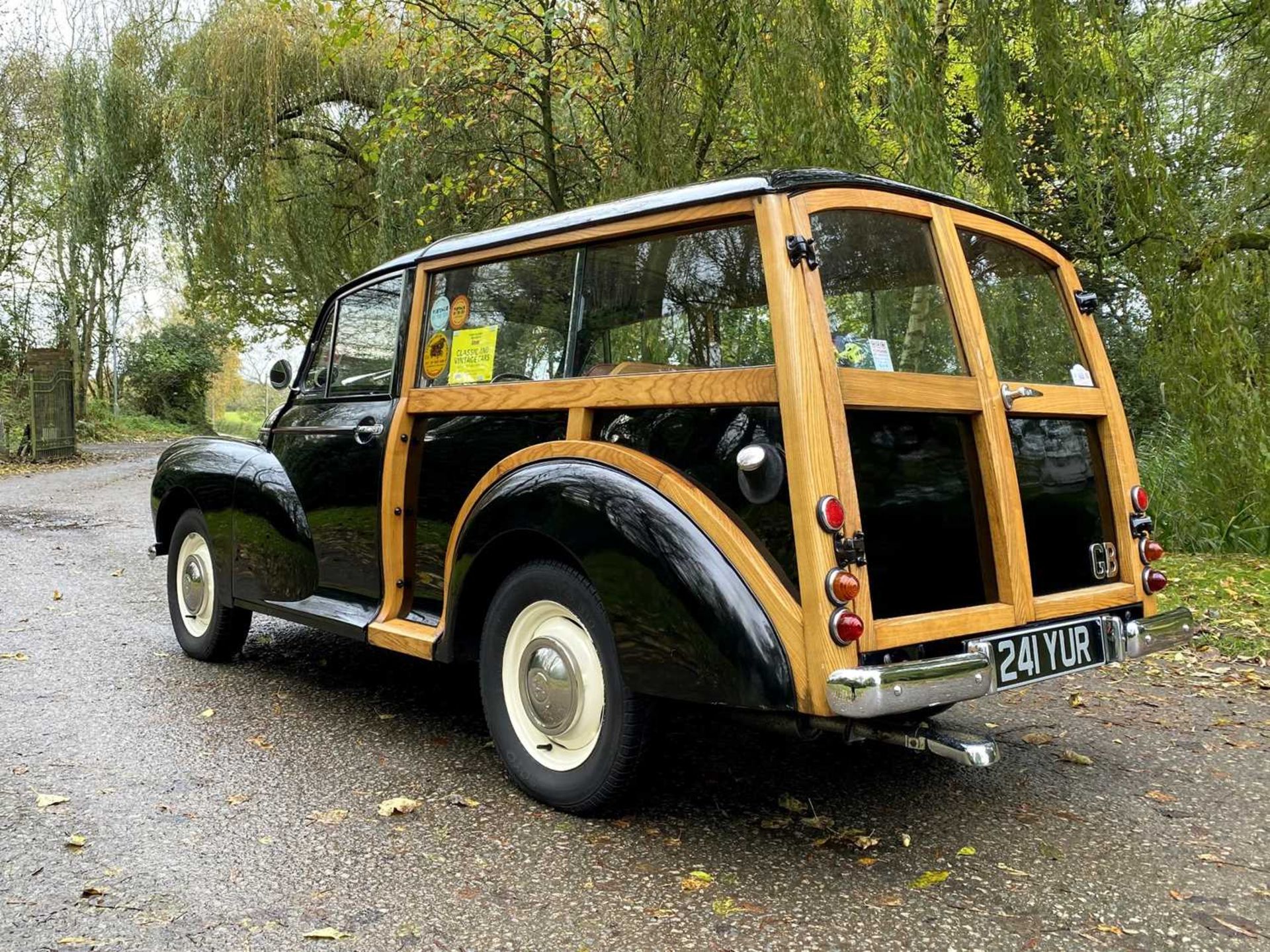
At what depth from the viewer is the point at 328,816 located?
324cm

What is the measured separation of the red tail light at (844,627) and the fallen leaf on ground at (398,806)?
1.58 m

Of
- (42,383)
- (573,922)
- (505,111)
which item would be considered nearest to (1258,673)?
(573,922)

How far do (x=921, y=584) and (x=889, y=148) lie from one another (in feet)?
22.4

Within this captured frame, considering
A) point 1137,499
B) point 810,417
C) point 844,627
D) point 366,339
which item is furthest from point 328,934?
point 1137,499

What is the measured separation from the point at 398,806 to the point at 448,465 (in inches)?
50.2

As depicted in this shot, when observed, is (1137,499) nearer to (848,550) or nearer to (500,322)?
(848,550)

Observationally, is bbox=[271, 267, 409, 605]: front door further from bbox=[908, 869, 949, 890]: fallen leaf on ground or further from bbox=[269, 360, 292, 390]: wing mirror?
bbox=[908, 869, 949, 890]: fallen leaf on ground

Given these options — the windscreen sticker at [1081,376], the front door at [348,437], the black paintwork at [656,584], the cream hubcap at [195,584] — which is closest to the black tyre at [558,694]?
the black paintwork at [656,584]

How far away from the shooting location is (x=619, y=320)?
3402 mm

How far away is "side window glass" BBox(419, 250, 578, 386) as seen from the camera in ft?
11.8

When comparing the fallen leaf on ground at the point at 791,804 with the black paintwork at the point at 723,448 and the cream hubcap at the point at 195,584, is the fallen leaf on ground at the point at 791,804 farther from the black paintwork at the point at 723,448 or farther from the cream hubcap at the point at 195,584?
the cream hubcap at the point at 195,584

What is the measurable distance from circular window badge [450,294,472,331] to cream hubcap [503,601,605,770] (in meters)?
1.29

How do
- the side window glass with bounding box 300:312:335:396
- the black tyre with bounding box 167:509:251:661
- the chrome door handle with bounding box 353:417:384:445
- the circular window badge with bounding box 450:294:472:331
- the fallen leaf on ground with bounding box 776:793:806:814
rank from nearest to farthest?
the fallen leaf on ground with bounding box 776:793:806:814, the circular window badge with bounding box 450:294:472:331, the chrome door handle with bounding box 353:417:384:445, the side window glass with bounding box 300:312:335:396, the black tyre with bounding box 167:509:251:661

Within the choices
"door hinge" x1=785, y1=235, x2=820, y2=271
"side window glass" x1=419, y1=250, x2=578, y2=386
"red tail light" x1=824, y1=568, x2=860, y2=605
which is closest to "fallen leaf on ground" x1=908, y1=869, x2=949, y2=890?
"red tail light" x1=824, y1=568, x2=860, y2=605
